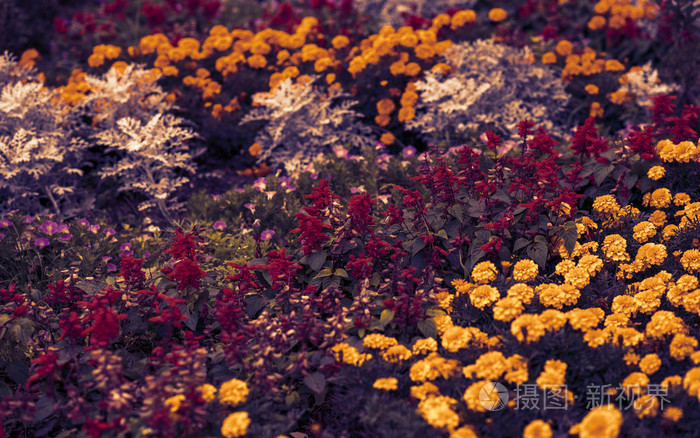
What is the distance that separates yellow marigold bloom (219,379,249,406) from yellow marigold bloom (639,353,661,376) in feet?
5.60

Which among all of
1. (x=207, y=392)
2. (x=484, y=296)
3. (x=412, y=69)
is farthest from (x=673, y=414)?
(x=412, y=69)

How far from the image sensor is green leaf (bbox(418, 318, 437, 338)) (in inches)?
107

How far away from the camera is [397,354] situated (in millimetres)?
2553

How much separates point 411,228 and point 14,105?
11.9 feet

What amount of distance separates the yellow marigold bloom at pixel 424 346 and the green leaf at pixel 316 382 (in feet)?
1.50

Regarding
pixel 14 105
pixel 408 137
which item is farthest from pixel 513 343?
pixel 14 105

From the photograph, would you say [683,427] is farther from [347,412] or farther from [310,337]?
[310,337]

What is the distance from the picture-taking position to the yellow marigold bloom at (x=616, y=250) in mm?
3035

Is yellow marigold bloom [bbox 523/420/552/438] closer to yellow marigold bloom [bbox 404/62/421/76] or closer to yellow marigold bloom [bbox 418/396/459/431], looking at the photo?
yellow marigold bloom [bbox 418/396/459/431]

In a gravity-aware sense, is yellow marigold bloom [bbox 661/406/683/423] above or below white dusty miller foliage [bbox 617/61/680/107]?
below

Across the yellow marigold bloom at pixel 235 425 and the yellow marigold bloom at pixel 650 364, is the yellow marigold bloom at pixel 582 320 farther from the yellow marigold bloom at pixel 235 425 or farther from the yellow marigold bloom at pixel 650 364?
the yellow marigold bloom at pixel 235 425

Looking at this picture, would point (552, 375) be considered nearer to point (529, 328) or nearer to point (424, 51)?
point (529, 328)

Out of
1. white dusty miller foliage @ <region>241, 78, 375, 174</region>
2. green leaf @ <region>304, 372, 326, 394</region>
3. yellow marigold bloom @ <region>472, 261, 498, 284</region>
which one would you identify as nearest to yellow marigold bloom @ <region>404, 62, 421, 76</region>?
white dusty miller foliage @ <region>241, 78, 375, 174</region>

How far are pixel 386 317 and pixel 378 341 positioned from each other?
0.56ft
